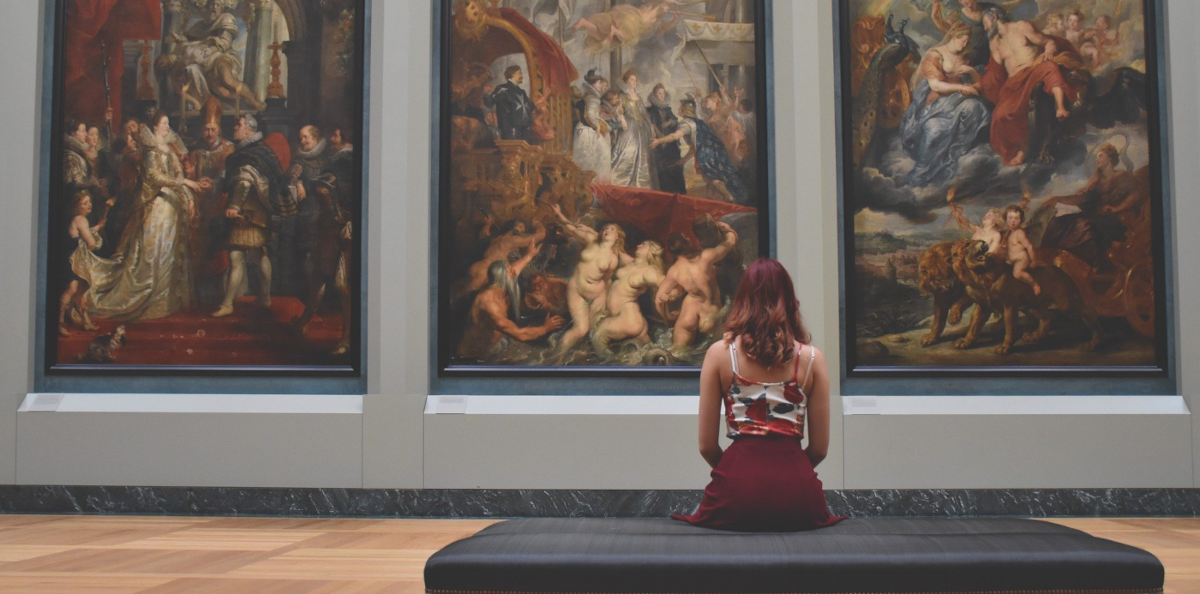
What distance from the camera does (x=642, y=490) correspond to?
9.49 meters

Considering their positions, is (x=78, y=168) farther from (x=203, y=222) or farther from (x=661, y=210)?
(x=661, y=210)

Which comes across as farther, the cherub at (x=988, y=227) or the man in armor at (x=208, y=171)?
the man in armor at (x=208, y=171)

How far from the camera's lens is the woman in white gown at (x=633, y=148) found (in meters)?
9.94

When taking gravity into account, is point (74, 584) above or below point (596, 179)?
below

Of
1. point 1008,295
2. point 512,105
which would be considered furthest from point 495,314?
point 1008,295

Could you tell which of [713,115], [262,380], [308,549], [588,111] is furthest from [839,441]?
[262,380]

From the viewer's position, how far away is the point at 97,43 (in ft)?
33.5

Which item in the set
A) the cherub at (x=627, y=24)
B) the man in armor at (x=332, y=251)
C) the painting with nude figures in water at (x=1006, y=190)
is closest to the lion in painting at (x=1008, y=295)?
the painting with nude figures in water at (x=1006, y=190)

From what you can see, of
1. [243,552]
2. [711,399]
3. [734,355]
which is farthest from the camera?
[243,552]

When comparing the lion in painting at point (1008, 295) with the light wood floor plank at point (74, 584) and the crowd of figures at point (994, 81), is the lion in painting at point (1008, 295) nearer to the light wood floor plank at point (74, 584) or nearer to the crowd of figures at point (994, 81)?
the crowd of figures at point (994, 81)

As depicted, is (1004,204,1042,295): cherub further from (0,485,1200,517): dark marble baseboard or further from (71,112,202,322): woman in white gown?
(71,112,202,322): woman in white gown

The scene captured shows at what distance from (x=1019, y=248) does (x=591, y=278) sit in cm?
464

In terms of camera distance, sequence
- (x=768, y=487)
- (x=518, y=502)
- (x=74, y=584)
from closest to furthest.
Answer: (x=768, y=487), (x=74, y=584), (x=518, y=502)

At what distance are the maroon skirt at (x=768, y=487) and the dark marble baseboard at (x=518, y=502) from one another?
505 centimetres
